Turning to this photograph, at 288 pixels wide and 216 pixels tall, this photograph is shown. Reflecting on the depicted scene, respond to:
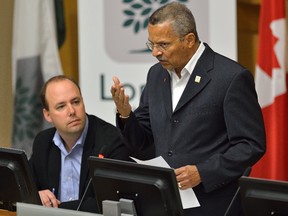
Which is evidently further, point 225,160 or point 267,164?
point 267,164

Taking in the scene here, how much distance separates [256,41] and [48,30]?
152cm

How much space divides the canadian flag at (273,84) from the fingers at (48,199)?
1.81 m

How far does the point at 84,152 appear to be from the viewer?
3936mm

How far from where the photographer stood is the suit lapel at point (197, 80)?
3.48 m

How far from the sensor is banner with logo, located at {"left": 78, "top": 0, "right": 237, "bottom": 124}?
531 cm

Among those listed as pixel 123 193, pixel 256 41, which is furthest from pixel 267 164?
pixel 123 193

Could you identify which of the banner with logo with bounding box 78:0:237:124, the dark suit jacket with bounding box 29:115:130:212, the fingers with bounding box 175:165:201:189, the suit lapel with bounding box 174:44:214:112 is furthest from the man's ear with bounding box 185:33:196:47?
the banner with logo with bounding box 78:0:237:124

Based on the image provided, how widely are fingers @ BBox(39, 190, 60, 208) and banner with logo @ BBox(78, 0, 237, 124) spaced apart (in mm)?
1632

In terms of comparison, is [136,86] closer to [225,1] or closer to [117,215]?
[225,1]

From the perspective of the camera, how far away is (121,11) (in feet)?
17.5

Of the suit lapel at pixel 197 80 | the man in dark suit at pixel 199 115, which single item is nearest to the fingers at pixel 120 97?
the man in dark suit at pixel 199 115

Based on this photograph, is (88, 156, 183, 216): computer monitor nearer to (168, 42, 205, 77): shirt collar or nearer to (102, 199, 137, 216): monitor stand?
(102, 199, 137, 216): monitor stand

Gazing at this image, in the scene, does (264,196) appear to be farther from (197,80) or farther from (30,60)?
(30,60)

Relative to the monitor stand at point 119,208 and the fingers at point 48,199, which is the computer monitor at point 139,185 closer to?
the monitor stand at point 119,208
